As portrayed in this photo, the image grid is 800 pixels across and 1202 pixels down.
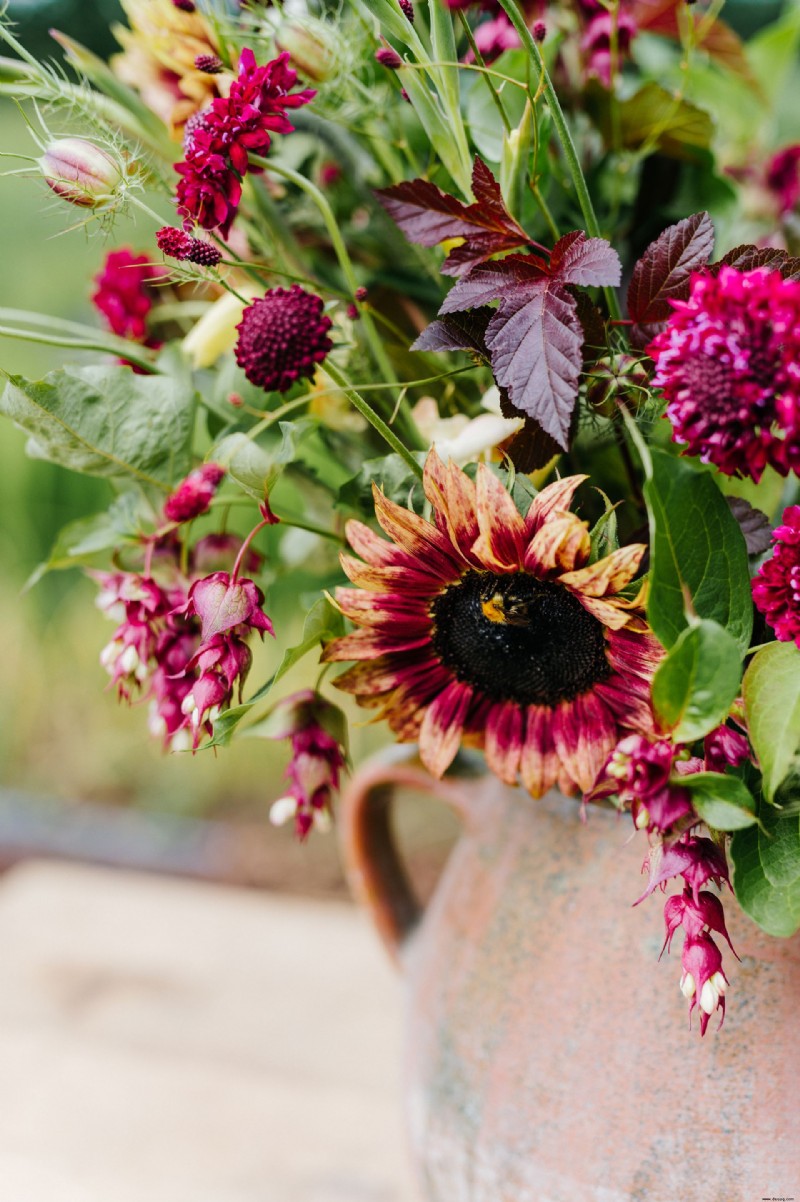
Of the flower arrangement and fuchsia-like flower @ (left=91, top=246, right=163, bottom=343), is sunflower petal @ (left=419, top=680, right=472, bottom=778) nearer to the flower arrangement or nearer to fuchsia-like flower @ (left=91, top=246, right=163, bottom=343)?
the flower arrangement

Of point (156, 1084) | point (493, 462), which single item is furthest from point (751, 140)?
point (156, 1084)

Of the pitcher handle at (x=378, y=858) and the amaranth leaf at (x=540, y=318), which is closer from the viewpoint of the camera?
the amaranth leaf at (x=540, y=318)

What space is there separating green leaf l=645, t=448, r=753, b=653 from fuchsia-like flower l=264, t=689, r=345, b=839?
0.13 metres

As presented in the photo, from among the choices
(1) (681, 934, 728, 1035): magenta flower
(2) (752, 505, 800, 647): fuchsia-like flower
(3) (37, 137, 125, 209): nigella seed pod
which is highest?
(3) (37, 137, 125, 209): nigella seed pod

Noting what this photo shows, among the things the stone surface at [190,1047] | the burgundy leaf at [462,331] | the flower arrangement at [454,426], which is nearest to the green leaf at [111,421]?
the flower arrangement at [454,426]

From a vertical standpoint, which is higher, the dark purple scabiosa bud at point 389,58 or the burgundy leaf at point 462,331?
the dark purple scabiosa bud at point 389,58

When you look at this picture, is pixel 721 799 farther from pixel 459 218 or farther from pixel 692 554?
pixel 459 218

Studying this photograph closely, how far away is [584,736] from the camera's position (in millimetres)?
302

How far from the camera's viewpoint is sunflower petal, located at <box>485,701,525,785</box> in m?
0.32

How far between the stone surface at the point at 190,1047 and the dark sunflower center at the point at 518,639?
323 mm

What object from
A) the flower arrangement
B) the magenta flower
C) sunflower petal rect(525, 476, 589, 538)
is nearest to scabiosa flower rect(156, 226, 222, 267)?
the flower arrangement

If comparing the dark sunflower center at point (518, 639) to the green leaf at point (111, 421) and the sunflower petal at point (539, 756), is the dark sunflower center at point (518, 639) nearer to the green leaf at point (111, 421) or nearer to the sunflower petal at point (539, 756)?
the sunflower petal at point (539, 756)

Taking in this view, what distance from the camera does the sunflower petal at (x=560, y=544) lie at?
A: 256 millimetres

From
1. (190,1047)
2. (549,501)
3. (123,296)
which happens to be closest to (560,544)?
(549,501)
